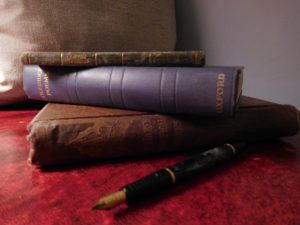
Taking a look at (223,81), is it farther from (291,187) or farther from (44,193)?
(44,193)

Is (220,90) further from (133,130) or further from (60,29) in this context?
(60,29)

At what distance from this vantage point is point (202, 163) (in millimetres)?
333

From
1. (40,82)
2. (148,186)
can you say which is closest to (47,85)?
(40,82)

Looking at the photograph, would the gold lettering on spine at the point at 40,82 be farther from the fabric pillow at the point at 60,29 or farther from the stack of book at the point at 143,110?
the fabric pillow at the point at 60,29

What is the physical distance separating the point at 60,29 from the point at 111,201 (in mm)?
432

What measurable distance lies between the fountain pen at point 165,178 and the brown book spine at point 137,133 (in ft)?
0.10

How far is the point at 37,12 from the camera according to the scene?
56 cm

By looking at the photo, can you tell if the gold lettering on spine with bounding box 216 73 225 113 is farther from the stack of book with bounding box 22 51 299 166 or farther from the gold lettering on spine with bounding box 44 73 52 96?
the gold lettering on spine with bounding box 44 73 52 96

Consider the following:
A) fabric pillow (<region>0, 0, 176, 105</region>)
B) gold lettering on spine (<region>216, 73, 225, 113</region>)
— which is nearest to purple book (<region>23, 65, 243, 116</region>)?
gold lettering on spine (<region>216, 73, 225, 113</region>)

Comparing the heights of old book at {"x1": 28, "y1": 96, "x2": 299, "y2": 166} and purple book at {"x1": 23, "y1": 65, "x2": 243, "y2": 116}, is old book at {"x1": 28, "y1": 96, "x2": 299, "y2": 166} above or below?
below

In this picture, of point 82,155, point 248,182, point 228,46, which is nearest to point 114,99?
point 82,155

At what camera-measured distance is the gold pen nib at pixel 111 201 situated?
9.7 inches

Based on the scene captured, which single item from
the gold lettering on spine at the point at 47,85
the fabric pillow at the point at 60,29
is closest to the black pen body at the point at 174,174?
the gold lettering on spine at the point at 47,85

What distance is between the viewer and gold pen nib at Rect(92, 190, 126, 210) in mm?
247
